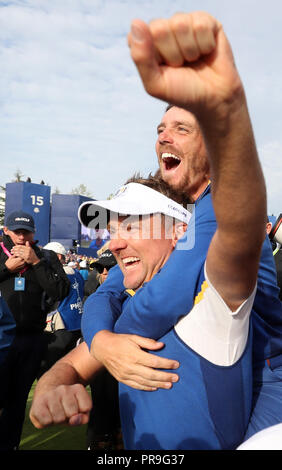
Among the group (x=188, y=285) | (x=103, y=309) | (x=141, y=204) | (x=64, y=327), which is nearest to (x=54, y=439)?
(x=64, y=327)

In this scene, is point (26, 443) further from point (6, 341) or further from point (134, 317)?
point (134, 317)

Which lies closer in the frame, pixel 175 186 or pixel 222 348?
pixel 222 348

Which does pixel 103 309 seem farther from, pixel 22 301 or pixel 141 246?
pixel 22 301

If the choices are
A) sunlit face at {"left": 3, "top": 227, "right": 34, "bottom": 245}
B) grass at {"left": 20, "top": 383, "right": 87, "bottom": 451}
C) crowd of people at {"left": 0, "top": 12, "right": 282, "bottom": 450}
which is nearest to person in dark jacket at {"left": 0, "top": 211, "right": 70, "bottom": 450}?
sunlit face at {"left": 3, "top": 227, "right": 34, "bottom": 245}

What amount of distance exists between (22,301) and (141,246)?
2.62 metres

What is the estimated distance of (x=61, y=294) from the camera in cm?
405

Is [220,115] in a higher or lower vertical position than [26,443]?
higher

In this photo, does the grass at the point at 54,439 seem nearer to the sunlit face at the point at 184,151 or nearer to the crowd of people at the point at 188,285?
the crowd of people at the point at 188,285

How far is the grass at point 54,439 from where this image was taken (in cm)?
378

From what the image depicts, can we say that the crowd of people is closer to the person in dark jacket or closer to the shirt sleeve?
the shirt sleeve

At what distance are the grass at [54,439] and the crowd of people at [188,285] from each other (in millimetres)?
2702

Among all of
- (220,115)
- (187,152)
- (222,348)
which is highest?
(187,152)
